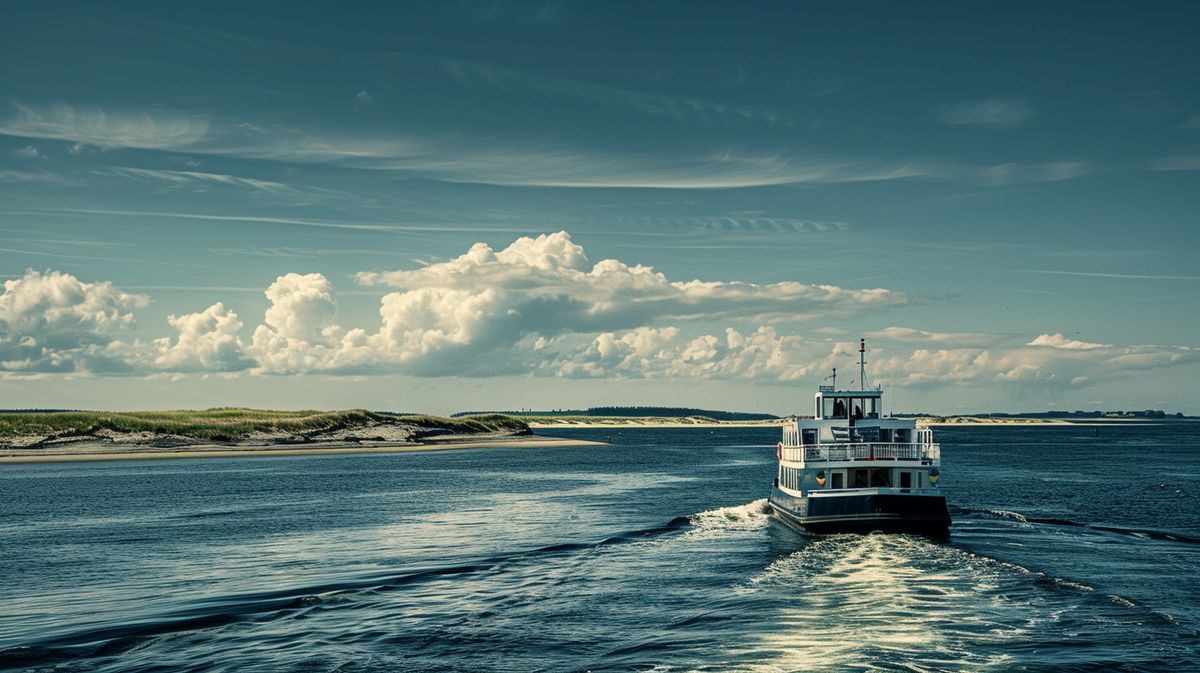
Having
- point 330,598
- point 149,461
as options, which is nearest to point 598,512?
point 330,598

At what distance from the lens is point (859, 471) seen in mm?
46812

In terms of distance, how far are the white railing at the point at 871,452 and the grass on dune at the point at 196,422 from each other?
5111 inches

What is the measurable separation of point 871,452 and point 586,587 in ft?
63.7

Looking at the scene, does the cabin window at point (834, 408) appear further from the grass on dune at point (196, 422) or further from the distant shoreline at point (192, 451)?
the grass on dune at point (196, 422)

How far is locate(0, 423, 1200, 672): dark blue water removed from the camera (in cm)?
2427

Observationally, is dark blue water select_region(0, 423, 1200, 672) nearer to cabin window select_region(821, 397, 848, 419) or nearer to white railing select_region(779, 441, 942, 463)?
white railing select_region(779, 441, 942, 463)

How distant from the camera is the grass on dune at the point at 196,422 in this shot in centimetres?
13862

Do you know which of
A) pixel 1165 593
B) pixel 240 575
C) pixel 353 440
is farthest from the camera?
pixel 353 440

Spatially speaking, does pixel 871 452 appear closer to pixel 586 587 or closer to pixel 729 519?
pixel 729 519

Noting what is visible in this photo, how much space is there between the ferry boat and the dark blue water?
1223mm

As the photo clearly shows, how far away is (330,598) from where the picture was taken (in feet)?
104

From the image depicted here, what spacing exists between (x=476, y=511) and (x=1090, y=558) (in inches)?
1481

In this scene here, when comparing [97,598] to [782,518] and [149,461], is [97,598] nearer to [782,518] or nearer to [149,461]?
[782,518]

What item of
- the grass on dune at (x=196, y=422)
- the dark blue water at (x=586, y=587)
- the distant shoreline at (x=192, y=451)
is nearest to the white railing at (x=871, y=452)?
the dark blue water at (x=586, y=587)
